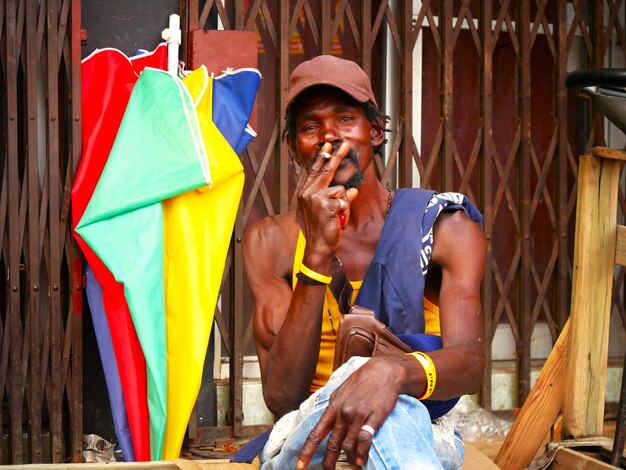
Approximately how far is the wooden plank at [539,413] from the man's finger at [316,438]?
1.13m

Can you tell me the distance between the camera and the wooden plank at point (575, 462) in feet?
8.97

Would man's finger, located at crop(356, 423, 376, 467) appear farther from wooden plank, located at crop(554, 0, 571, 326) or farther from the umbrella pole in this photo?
wooden plank, located at crop(554, 0, 571, 326)

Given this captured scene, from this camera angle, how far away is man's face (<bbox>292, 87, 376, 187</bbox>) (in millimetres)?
2887

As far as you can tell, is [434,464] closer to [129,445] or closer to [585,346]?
[585,346]

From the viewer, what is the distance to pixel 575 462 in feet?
9.28

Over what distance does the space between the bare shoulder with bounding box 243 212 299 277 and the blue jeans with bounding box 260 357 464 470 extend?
26.3 inches

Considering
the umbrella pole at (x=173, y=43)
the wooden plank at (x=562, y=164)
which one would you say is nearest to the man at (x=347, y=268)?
the umbrella pole at (x=173, y=43)

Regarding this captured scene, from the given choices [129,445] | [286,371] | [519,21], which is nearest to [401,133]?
[519,21]

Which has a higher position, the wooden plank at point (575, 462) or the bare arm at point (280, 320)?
the bare arm at point (280, 320)

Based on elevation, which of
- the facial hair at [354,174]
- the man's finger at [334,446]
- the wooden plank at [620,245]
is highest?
the facial hair at [354,174]

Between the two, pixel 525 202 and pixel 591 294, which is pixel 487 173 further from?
pixel 591 294

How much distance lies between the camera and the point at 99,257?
3.97 meters

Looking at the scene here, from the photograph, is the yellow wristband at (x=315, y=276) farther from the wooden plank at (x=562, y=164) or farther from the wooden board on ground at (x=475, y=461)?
the wooden plank at (x=562, y=164)

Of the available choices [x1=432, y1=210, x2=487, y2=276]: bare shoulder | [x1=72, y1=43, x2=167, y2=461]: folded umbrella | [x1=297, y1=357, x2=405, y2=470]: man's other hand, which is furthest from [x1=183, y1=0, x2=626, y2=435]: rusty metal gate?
[x1=297, y1=357, x2=405, y2=470]: man's other hand
